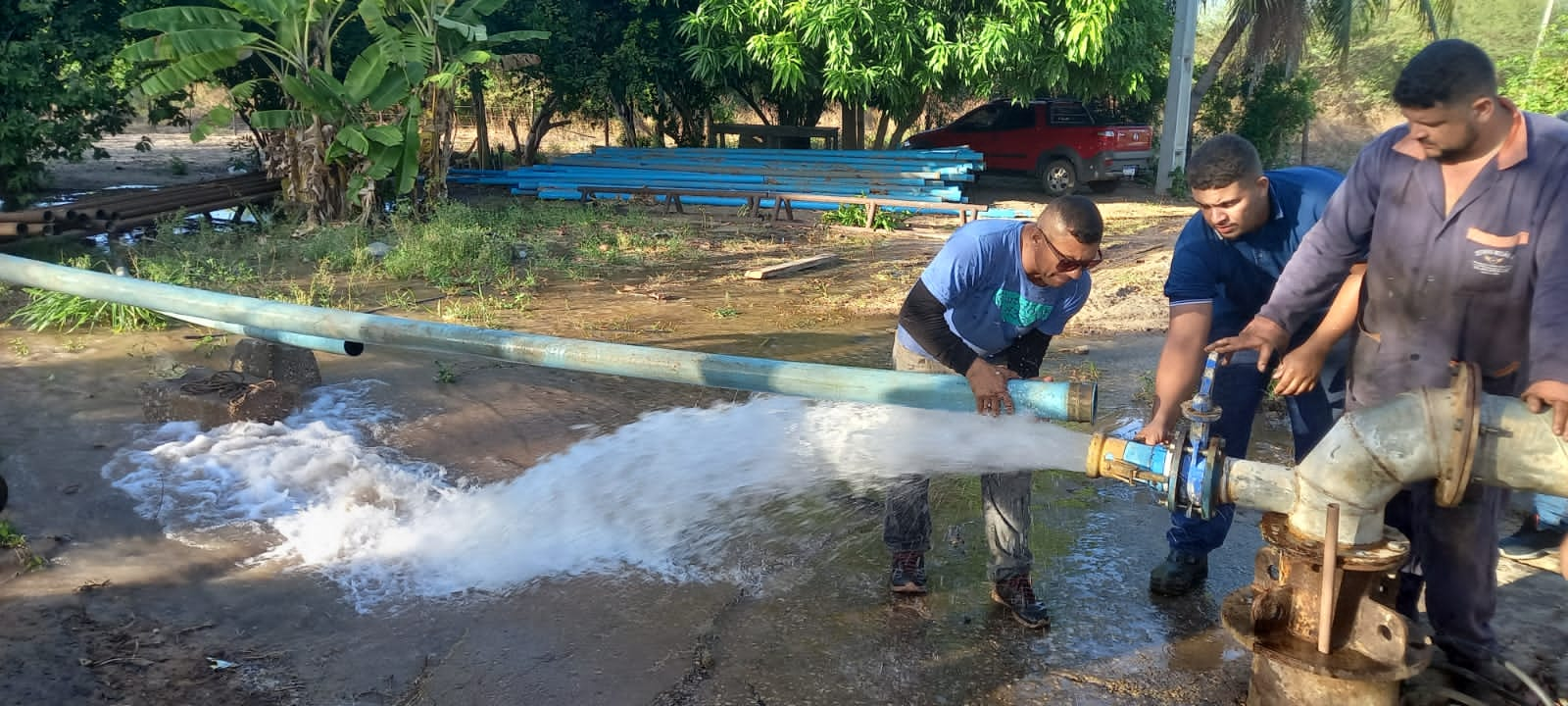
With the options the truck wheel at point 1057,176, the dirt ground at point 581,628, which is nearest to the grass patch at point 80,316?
the dirt ground at point 581,628

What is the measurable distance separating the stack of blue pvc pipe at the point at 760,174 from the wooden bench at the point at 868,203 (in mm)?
99

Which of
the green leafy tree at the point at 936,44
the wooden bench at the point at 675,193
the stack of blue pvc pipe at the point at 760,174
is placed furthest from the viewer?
the stack of blue pvc pipe at the point at 760,174

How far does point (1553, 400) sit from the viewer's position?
228cm

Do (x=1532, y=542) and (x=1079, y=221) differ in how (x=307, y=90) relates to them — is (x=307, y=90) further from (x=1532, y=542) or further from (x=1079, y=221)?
(x=1532, y=542)

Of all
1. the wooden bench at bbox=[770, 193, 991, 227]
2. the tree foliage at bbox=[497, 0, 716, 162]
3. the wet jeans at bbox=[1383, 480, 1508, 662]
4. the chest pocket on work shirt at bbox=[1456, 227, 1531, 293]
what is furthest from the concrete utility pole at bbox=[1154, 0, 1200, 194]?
the chest pocket on work shirt at bbox=[1456, 227, 1531, 293]

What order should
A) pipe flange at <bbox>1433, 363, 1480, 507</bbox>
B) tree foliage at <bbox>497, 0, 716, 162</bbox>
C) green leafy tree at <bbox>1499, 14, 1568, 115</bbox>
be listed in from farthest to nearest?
tree foliage at <bbox>497, 0, 716, 162</bbox> < green leafy tree at <bbox>1499, 14, 1568, 115</bbox> < pipe flange at <bbox>1433, 363, 1480, 507</bbox>

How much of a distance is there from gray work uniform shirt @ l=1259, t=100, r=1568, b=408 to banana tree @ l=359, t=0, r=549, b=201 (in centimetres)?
1041

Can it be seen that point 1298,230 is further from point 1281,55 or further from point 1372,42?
point 1372,42

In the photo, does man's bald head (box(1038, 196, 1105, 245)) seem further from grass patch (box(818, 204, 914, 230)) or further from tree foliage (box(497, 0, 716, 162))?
tree foliage (box(497, 0, 716, 162))

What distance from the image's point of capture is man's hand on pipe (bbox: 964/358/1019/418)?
9.55 feet

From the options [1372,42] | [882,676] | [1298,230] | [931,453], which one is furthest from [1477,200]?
[1372,42]

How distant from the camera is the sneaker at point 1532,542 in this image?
13.5 ft

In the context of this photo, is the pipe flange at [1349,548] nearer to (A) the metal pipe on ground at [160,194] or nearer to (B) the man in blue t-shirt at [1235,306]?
(B) the man in blue t-shirt at [1235,306]

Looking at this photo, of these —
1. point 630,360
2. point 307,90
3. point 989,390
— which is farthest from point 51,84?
point 989,390
